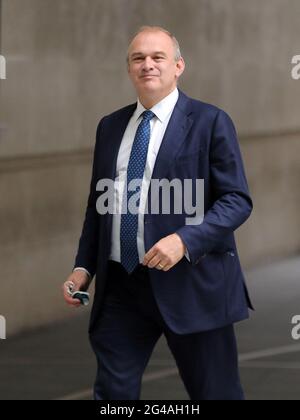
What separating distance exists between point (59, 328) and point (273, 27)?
4064 millimetres

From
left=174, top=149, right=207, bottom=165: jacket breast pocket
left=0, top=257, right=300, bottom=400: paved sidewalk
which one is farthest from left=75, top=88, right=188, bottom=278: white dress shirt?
left=0, top=257, right=300, bottom=400: paved sidewalk

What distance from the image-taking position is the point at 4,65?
7512 millimetres

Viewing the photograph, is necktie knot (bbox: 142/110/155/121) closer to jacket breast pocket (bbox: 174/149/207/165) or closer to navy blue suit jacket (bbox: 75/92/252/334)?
navy blue suit jacket (bbox: 75/92/252/334)

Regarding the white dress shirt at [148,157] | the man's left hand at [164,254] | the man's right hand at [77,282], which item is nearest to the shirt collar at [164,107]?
the white dress shirt at [148,157]

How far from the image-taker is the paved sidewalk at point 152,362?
248 inches

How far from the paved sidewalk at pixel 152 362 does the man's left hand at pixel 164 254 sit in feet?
8.09

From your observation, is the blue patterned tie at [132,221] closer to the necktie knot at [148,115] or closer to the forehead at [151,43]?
the necktie knot at [148,115]

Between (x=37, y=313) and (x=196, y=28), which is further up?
(x=196, y=28)

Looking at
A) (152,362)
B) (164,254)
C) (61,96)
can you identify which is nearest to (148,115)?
(164,254)

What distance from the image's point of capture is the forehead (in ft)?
13.3

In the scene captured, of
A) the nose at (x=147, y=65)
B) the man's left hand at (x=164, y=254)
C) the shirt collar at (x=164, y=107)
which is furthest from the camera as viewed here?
the shirt collar at (x=164, y=107)

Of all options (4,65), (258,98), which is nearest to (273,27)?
(258,98)

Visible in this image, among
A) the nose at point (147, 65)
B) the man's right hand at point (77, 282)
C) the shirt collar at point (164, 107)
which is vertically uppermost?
the nose at point (147, 65)

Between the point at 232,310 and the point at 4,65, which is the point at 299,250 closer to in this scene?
the point at 4,65
